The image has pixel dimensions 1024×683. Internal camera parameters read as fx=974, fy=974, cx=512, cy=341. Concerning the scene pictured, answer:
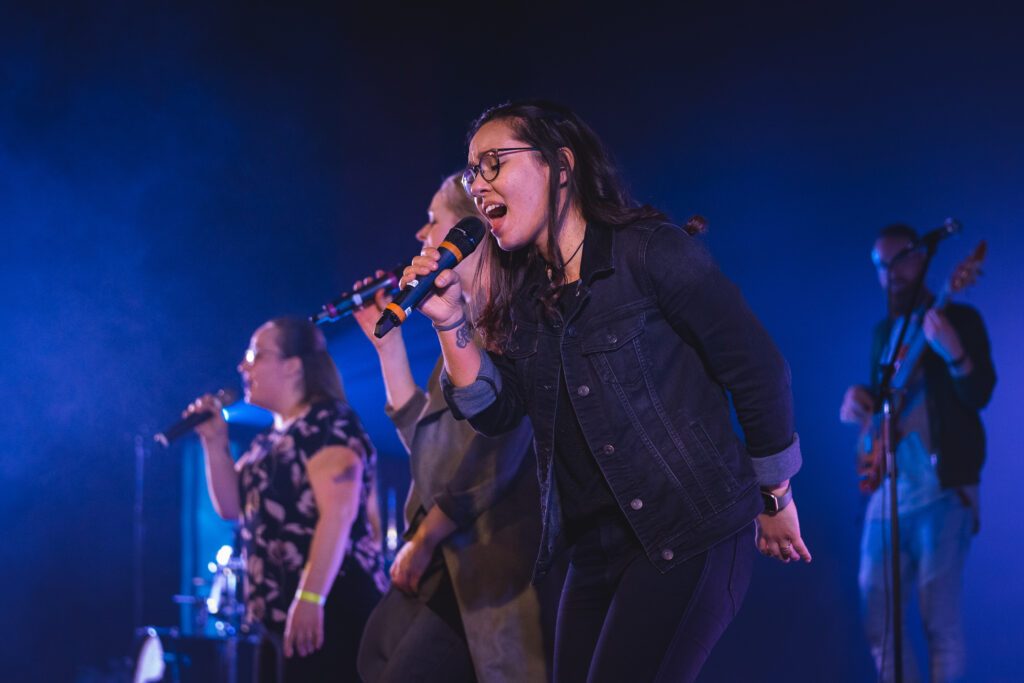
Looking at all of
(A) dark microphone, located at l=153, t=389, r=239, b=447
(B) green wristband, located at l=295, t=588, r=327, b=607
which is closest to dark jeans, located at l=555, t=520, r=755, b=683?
(B) green wristband, located at l=295, t=588, r=327, b=607

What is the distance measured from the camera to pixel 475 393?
1.90 m

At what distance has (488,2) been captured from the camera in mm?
5965

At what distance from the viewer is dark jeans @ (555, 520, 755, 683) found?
165 cm

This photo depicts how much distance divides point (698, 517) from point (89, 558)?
5.41 m

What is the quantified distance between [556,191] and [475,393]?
17.2 inches

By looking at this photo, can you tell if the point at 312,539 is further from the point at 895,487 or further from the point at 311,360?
the point at 895,487

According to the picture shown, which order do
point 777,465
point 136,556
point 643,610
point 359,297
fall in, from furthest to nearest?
1. point 136,556
2. point 359,297
3. point 777,465
4. point 643,610

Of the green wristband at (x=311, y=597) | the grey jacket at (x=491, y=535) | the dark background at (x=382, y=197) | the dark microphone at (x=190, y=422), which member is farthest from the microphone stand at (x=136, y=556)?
the grey jacket at (x=491, y=535)

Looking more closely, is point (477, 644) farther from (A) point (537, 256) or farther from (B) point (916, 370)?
(B) point (916, 370)

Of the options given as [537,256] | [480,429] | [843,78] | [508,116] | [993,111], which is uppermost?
[843,78]

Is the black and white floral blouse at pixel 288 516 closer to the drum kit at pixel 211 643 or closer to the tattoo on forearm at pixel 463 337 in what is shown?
the drum kit at pixel 211 643

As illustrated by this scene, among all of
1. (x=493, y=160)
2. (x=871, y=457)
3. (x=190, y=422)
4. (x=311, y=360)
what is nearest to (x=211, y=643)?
(x=190, y=422)

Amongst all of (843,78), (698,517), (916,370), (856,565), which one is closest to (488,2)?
(843,78)

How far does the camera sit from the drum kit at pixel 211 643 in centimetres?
424
